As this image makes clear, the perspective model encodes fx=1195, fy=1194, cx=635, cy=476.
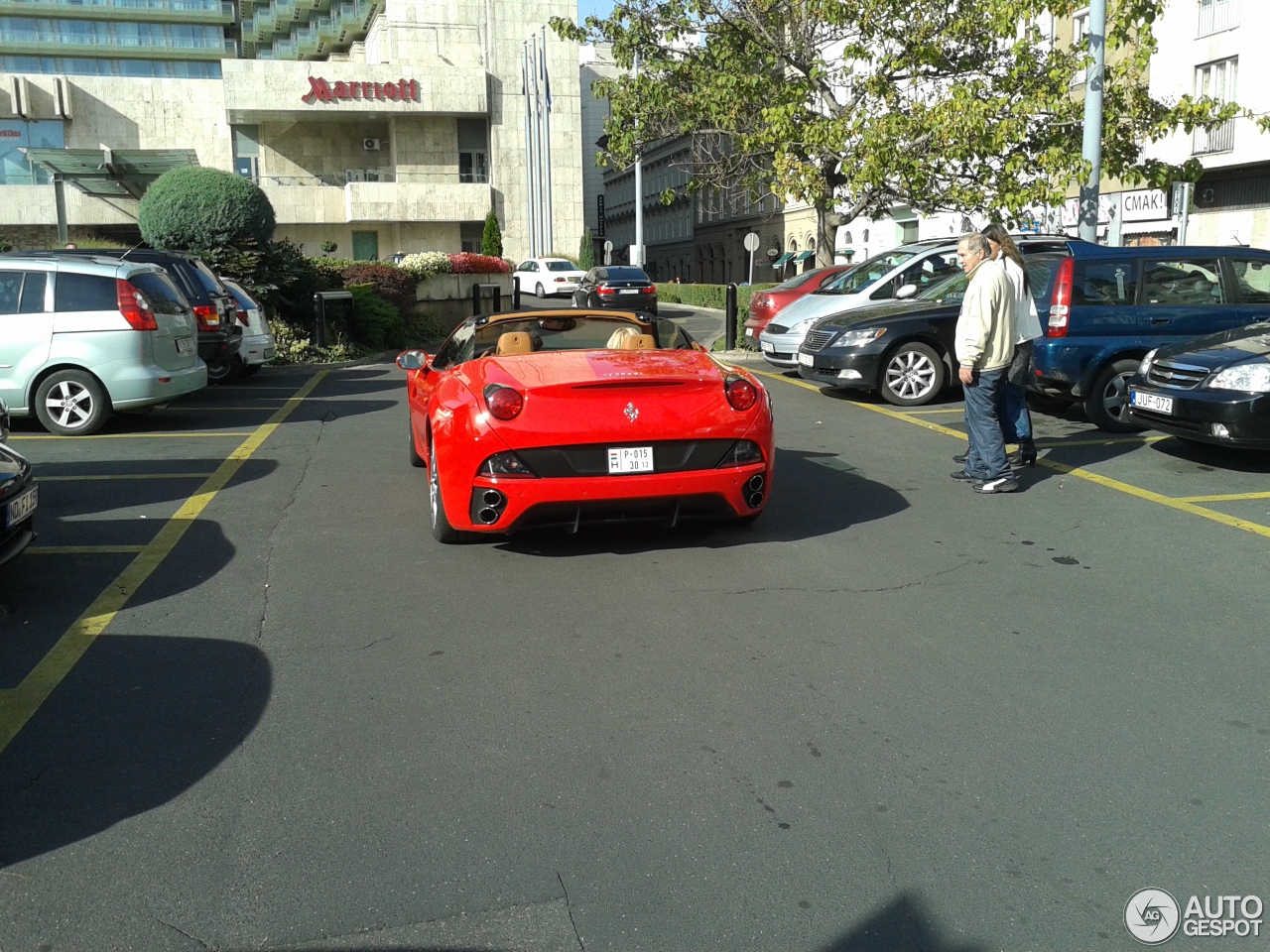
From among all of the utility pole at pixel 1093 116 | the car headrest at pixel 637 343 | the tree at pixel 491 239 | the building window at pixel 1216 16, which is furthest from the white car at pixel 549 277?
the car headrest at pixel 637 343

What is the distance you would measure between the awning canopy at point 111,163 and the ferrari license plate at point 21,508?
3492 centimetres

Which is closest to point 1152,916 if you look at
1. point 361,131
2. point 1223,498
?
point 1223,498

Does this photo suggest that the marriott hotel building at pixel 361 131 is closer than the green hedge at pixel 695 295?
No

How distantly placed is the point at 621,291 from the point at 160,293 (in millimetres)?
24309

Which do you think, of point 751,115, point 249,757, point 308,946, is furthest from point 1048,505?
point 751,115

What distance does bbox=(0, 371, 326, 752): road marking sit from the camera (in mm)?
4453

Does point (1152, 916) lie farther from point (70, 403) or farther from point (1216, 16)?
point (1216, 16)

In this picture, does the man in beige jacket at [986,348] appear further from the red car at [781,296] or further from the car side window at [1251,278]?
the red car at [781,296]

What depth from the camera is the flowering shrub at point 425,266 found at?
89.8ft

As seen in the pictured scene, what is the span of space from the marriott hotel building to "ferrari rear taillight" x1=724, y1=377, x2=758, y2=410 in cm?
5324

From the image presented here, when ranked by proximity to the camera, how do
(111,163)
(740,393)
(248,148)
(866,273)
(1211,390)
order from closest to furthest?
(740,393) → (1211,390) → (866,273) → (111,163) → (248,148)

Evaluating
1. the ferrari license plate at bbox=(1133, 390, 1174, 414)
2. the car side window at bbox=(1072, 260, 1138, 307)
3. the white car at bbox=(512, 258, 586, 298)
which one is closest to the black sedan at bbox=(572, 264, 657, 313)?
the white car at bbox=(512, 258, 586, 298)

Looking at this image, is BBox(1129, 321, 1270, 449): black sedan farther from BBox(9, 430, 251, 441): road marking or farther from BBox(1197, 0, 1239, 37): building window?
BBox(1197, 0, 1239, 37): building window

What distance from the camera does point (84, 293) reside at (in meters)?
11.4
